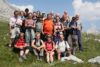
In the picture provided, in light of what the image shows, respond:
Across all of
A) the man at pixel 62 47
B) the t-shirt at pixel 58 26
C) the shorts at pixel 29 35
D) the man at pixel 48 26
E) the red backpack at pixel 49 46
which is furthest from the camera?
the t-shirt at pixel 58 26

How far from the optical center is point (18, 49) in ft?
101

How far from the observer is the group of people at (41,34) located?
30141 mm

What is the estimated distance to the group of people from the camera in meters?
30.1

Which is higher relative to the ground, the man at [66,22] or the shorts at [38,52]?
the man at [66,22]

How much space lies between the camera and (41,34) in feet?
103

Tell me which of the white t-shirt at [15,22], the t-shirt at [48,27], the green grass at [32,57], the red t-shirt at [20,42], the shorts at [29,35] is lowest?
the green grass at [32,57]

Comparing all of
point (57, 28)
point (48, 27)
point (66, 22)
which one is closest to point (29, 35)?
point (48, 27)

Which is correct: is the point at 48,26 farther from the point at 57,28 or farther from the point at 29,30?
the point at 29,30

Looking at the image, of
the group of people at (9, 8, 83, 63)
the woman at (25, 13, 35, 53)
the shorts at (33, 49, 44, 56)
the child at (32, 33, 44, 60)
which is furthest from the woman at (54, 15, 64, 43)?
the woman at (25, 13, 35, 53)

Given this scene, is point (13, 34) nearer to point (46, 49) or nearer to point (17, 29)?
point (17, 29)

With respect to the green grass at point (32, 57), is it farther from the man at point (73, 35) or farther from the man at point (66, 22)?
the man at point (66, 22)

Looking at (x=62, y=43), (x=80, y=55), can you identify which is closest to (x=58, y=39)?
(x=62, y=43)

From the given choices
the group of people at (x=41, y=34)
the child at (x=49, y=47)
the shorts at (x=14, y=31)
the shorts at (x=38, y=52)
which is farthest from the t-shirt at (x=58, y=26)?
the shorts at (x=14, y=31)

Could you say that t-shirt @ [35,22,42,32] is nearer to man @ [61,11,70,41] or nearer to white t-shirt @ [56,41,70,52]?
white t-shirt @ [56,41,70,52]
